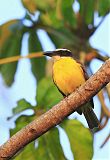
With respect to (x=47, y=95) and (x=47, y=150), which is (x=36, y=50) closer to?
(x=47, y=95)

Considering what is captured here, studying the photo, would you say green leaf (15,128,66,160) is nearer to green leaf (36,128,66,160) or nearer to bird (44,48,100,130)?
green leaf (36,128,66,160)

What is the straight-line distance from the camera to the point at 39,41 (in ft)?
13.3

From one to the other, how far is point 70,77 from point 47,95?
0.37 meters

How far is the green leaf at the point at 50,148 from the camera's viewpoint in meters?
2.98

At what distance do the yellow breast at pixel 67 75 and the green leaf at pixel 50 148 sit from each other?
1.76 ft

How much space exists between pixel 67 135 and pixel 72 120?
0.10m

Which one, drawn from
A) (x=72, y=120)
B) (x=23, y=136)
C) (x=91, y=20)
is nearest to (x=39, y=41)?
(x=91, y=20)

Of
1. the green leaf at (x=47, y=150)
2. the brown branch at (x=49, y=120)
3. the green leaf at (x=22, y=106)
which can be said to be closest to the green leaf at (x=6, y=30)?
the green leaf at (x=22, y=106)

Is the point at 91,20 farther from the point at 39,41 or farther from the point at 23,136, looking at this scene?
the point at 23,136

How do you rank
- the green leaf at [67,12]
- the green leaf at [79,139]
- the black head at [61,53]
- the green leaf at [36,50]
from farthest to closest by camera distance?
the green leaf at [36,50], the black head at [61,53], the green leaf at [67,12], the green leaf at [79,139]

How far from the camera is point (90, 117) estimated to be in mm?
3461

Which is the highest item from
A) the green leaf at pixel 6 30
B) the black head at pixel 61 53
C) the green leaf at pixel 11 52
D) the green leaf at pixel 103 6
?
the green leaf at pixel 103 6

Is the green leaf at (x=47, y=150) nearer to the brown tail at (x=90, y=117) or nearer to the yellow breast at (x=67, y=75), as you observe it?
the brown tail at (x=90, y=117)

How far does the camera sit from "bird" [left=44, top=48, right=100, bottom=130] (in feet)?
11.2
